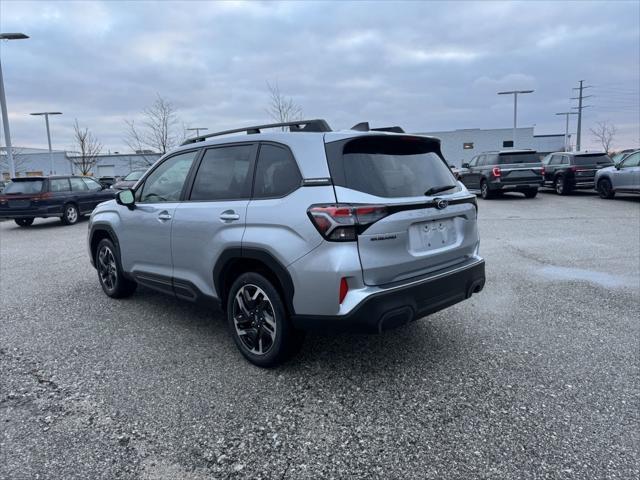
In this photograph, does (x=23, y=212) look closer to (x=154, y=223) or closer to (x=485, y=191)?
(x=154, y=223)

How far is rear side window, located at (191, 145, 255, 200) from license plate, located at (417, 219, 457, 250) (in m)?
1.37

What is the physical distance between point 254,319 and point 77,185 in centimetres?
1377

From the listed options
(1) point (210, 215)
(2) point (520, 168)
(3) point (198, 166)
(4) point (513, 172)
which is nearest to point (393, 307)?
(1) point (210, 215)

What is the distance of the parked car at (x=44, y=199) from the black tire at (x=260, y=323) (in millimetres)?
12558

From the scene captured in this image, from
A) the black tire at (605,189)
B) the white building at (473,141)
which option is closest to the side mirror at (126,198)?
the black tire at (605,189)

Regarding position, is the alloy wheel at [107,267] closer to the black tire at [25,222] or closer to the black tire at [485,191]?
the black tire at [25,222]

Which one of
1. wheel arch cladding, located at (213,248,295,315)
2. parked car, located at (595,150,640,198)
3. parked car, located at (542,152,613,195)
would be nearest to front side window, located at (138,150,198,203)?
wheel arch cladding, located at (213,248,295,315)

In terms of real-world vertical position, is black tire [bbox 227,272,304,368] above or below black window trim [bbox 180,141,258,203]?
below

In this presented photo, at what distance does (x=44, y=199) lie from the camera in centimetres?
1382

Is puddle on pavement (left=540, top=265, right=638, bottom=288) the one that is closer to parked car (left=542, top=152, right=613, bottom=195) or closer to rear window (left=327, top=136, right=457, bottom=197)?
rear window (left=327, top=136, right=457, bottom=197)

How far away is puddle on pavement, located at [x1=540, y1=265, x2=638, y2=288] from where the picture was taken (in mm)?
5918

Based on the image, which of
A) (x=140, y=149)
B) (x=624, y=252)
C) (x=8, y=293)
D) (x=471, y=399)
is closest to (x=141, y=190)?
(x=8, y=293)

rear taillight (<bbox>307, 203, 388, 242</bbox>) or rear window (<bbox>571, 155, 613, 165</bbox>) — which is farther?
rear window (<bbox>571, 155, 613, 165</bbox>)

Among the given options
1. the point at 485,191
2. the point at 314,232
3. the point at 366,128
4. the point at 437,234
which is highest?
the point at 366,128
